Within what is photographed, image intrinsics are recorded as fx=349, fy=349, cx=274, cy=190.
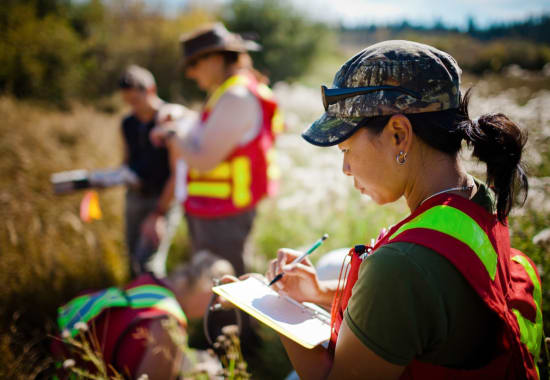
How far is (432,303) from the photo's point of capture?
882mm

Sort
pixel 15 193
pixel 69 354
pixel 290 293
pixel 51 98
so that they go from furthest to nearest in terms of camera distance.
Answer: pixel 51 98 → pixel 15 193 → pixel 69 354 → pixel 290 293

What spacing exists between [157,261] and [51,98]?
633 inches

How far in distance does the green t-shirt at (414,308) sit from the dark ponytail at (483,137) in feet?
1.32

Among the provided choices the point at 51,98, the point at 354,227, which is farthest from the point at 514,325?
the point at 51,98

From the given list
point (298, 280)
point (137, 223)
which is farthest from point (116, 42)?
point (298, 280)

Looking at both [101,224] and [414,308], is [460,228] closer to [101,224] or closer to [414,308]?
[414,308]

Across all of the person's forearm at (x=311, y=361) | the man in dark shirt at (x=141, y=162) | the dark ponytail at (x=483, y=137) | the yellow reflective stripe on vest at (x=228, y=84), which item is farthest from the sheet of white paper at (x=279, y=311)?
the man in dark shirt at (x=141, y=162)

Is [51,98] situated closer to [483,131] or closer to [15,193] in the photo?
[15,193]

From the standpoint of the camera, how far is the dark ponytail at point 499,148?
3.70ft

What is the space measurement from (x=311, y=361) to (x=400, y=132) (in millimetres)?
777

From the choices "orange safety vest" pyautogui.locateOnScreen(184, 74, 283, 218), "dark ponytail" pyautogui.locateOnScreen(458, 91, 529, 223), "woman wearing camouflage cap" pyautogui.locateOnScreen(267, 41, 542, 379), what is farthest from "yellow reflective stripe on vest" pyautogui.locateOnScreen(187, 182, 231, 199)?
"dark ponytail" pyautogui.locateOnScreen(458, 91, 529, 223)

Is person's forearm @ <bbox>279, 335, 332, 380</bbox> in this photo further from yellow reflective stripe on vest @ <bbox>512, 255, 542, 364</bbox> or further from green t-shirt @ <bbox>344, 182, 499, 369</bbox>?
yellow reflective stripe on vest @ <bbox>512, 255, 542, 364</bbox>

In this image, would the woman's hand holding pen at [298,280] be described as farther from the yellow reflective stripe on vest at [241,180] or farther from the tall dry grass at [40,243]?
the tall dry grass at [40,243]

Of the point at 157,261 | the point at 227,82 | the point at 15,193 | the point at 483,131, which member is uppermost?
the point at 227,82
